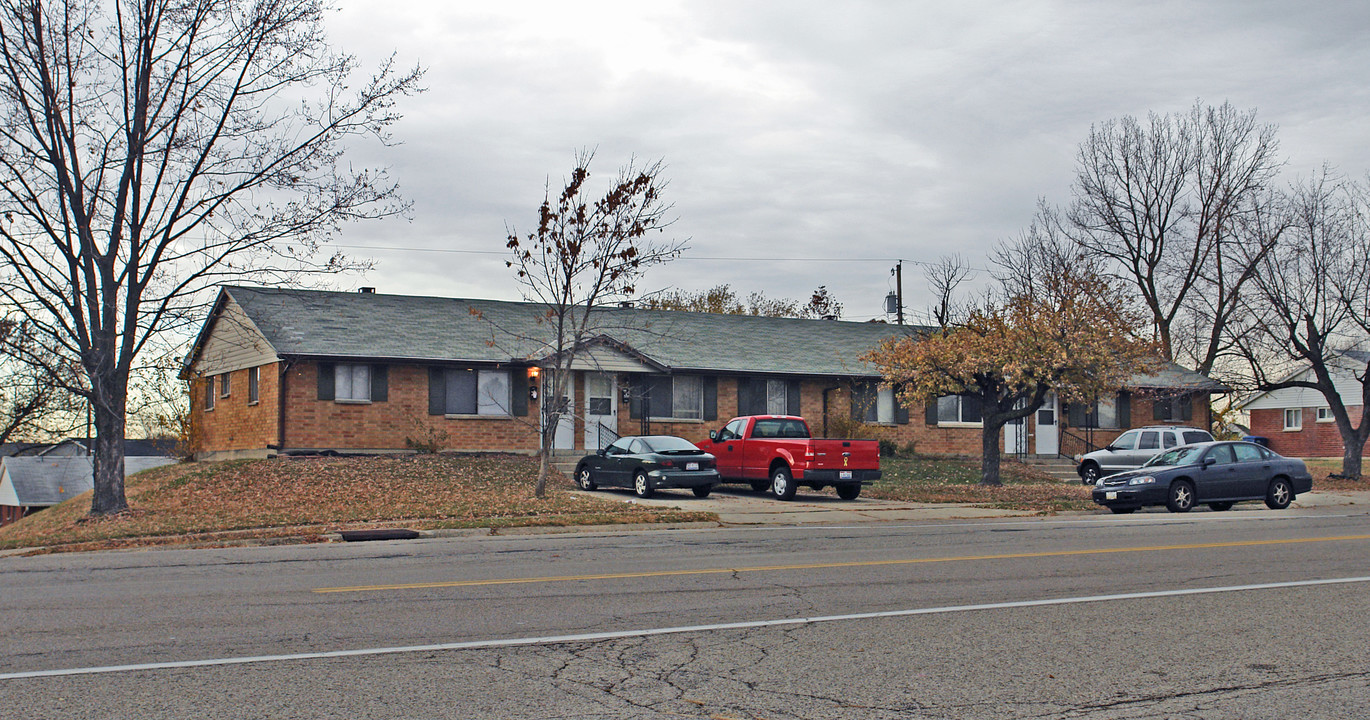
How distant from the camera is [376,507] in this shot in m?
20.3

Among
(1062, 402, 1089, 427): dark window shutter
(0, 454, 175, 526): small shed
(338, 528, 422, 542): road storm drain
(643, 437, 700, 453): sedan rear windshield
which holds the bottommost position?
(0, 454, 175, 526): small shed

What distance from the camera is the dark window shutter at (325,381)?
29016 millimetres

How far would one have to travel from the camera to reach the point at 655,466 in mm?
23078

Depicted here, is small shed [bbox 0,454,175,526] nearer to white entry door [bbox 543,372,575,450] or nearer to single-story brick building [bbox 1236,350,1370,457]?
white entry door [bbox 543,372,575,450]

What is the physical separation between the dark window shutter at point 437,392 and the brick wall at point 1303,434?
45261mm

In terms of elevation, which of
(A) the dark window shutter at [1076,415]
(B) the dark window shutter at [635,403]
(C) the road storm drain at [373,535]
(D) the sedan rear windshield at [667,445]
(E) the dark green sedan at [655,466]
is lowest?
(C) the road storm drain at [373,535]

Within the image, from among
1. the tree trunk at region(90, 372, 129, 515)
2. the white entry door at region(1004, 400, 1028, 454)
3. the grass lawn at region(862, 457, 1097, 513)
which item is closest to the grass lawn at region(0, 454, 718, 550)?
the tree trunk at region(90, 372, 129, 515)

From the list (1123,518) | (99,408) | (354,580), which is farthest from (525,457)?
(354,580)

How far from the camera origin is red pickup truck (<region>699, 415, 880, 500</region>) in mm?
22906

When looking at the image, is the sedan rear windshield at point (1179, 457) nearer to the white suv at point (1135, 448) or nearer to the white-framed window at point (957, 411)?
the white suv at point (1135, 448)

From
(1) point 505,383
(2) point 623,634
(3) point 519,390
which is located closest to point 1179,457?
(3) point 519,390

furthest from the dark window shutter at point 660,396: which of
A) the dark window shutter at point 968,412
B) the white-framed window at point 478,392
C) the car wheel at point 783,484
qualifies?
the dark window shutter at point 968,412

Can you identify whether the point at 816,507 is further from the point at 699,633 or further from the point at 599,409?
the point at 699,633

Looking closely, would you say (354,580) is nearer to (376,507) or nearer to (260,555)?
(260,555)
